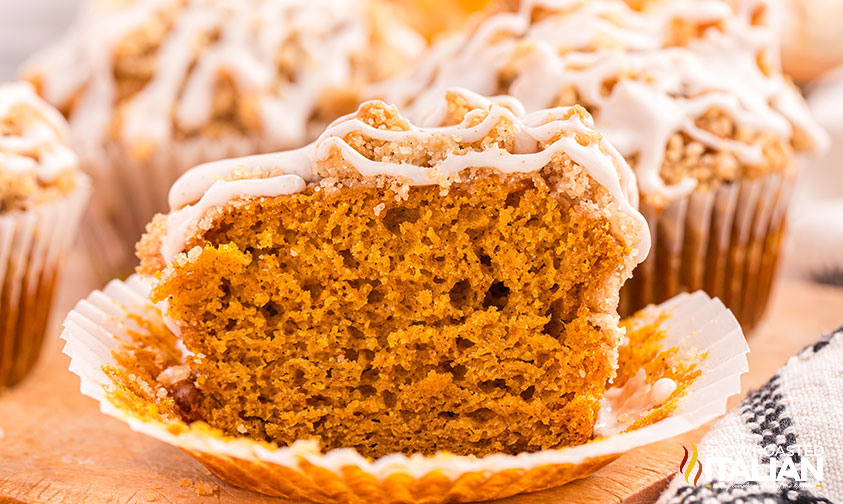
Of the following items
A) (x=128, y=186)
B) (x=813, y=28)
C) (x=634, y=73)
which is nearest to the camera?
(x=634, y=73)

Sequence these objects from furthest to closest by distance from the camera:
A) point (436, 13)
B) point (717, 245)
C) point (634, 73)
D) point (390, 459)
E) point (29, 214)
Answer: point (436, 13), point (717, 245), point (634, 73), point (29, 214), point (390, 459)

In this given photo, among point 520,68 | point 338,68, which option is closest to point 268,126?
point 338,68

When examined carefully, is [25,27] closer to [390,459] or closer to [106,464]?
[106,464]

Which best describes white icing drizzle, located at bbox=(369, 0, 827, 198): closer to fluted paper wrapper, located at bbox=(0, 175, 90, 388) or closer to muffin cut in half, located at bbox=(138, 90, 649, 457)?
muffin cut in half, located at bbox=(138, 90, 649, 457)

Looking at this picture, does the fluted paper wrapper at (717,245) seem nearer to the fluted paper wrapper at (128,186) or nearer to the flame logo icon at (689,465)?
the flame logo icon at (689,465)

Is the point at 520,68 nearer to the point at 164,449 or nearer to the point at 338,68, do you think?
the point at 338,68

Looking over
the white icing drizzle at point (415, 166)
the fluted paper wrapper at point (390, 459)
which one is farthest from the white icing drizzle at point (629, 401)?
the white icing drizzle at point (415, 166)

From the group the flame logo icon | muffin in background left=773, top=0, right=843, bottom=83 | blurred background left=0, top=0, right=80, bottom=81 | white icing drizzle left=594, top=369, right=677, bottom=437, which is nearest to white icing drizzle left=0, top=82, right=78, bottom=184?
white icing drizzle left=594, top=369, right=677, bottom=437

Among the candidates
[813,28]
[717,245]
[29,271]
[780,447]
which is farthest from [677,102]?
[813,28]
